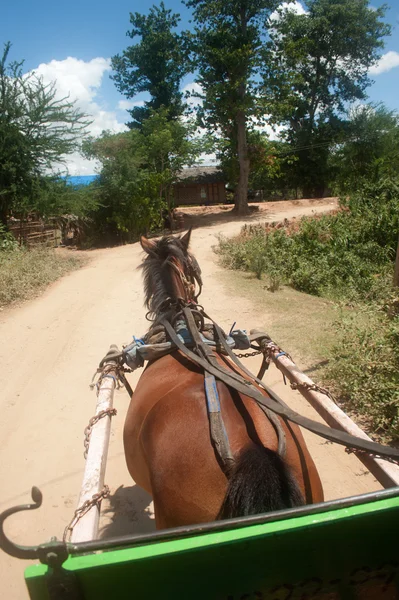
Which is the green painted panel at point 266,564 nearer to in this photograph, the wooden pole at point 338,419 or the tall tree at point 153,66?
the wooden pole at point 338,419

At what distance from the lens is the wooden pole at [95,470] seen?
1728mm

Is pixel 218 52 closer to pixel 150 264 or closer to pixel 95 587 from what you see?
pixel 150 264

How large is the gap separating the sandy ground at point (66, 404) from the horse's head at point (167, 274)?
1714mm

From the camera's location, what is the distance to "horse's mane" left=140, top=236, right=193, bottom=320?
3271 millimetres

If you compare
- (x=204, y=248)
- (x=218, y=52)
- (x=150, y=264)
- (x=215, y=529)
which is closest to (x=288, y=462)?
(x=215, y=529)

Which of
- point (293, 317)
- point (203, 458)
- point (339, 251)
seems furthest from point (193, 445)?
point (339, 251)

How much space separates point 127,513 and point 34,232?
15733mm

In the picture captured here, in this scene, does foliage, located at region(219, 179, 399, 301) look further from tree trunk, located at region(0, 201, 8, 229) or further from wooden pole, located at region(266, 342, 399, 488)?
tree trunk, located at region(0, 201, 8, 229)

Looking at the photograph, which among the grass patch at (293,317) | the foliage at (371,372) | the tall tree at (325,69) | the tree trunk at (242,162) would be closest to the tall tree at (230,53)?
the tree trunk at (242,162)

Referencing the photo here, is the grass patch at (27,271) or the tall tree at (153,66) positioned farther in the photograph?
the tall tree at (153,66)

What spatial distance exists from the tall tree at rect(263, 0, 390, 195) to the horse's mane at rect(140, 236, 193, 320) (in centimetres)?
2812

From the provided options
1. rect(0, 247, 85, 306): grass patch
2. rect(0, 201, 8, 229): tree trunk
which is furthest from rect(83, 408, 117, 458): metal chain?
rect(0, 201, 8, 229): tree trunk

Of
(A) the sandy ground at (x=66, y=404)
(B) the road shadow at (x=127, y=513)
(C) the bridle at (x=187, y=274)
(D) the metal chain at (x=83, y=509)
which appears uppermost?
(C) the bridle at (x=187, y=274)

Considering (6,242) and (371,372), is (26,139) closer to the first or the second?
(6,242)
